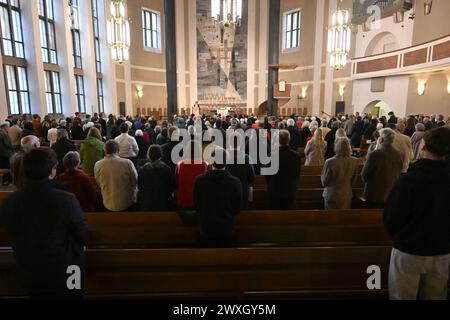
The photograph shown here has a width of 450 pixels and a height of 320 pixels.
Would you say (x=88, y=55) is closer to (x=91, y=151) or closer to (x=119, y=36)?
(x=119, y=36)

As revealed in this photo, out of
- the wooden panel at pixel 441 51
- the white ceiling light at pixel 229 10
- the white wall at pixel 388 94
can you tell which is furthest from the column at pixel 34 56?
the white wall at pixel 388 94

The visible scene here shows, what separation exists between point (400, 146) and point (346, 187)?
6.19 ft

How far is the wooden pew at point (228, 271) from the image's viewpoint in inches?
95.1

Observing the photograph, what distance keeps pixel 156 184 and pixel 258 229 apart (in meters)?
1.22

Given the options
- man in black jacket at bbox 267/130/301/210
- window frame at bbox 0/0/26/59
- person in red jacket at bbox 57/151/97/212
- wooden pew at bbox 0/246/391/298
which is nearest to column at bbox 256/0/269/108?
window frame at bbox 0/0/26/59

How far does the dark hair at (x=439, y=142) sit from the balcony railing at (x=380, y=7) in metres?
16.8

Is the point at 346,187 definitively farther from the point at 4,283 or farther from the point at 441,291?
the point at 4,283

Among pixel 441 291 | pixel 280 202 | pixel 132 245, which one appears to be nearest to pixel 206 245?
pixel 132 245

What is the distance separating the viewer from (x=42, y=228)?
1861 mm

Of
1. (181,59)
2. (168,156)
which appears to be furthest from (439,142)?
(181,59)

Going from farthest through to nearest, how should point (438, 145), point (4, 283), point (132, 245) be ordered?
point (132, 245) < point (4, 283) < point (438, 145)

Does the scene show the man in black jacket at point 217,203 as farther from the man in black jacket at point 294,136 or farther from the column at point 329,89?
the column at point 329,89

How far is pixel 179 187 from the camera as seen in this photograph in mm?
3561

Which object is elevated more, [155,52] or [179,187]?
[155,52]
